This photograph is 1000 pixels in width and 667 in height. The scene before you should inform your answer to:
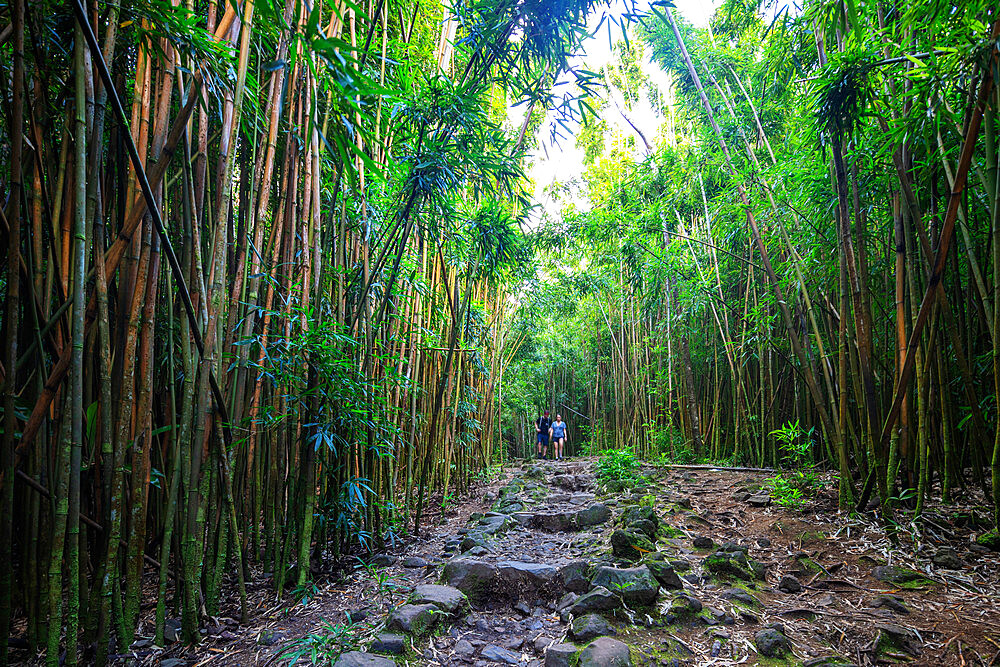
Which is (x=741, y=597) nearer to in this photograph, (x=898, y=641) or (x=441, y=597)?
(x=898, y=641)

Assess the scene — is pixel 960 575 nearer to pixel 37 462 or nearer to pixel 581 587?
pixel 581 587

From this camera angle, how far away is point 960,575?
1739 millimetres

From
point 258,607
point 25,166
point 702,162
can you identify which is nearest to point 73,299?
point 25,166

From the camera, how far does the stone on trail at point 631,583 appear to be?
165cm

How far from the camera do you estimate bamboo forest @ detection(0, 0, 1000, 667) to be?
51.1 inches

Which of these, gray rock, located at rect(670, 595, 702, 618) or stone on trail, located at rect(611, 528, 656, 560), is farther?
stone on trail, located at rect(611, 528, 656, 560)

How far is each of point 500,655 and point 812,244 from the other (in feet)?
10.2

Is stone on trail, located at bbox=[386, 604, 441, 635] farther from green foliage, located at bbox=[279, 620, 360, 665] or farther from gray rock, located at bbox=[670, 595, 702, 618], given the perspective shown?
gray rock, located at bbox=[670, 595, 702, 618]

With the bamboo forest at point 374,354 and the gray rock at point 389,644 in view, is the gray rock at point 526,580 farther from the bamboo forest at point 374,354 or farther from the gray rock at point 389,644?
the gray rock at point 389,644

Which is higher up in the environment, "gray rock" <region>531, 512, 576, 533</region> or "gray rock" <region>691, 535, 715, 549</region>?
"gray rock" <region>691, 535, 715, 549</region>

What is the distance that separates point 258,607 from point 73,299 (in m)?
1.28

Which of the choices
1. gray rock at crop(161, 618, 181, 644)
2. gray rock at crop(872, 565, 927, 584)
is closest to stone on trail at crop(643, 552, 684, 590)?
gray rock at crop(872, 565, 927, 584)

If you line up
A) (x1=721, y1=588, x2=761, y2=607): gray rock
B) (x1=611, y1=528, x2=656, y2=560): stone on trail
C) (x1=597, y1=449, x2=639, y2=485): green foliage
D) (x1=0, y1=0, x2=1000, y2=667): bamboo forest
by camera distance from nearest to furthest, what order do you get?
(x1=0, y1=0, x2=1000, y2=667): bamboo forest < (x1=721, y1=588, x2=761, y2=607): gray rock < (x1=611, y1=528, x2=656, y2=560): stone on trail < (x1=597, y1=449, x2=639, y2=485): green foliage

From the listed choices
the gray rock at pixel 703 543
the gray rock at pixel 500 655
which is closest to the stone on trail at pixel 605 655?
the gray rock at pixel 500 655
